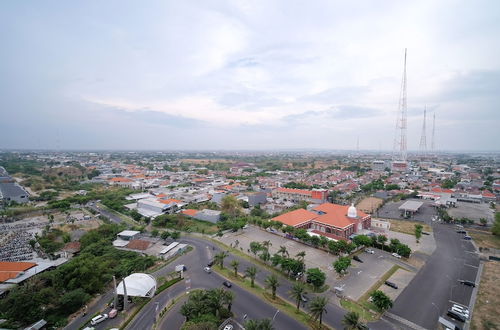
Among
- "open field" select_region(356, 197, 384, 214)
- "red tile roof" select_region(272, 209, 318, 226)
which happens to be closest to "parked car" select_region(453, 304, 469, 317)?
"red tile roof" select_region(272, 209, 318, 226)

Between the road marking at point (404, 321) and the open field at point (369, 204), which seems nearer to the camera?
→ the road marking at point (404, 321)

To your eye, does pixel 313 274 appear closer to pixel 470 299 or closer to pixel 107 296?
pixel 470 299

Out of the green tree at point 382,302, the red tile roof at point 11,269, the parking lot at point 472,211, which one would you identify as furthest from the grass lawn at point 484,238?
the red tile roof at point 11,269

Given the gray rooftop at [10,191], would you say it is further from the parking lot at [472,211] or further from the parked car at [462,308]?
the parking lot at [472,211]

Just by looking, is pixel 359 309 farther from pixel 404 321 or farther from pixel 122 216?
pixel 122 216

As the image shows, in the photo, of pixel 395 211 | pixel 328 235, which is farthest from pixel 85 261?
pixel 395 211

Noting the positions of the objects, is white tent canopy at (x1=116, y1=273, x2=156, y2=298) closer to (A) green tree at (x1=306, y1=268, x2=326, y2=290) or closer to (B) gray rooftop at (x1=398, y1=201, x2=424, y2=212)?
(A) green tree at (x1=306, y1=268, x2=326, y2=290)

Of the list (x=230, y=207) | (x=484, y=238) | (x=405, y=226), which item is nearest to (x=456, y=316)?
(x=405, y=226)
